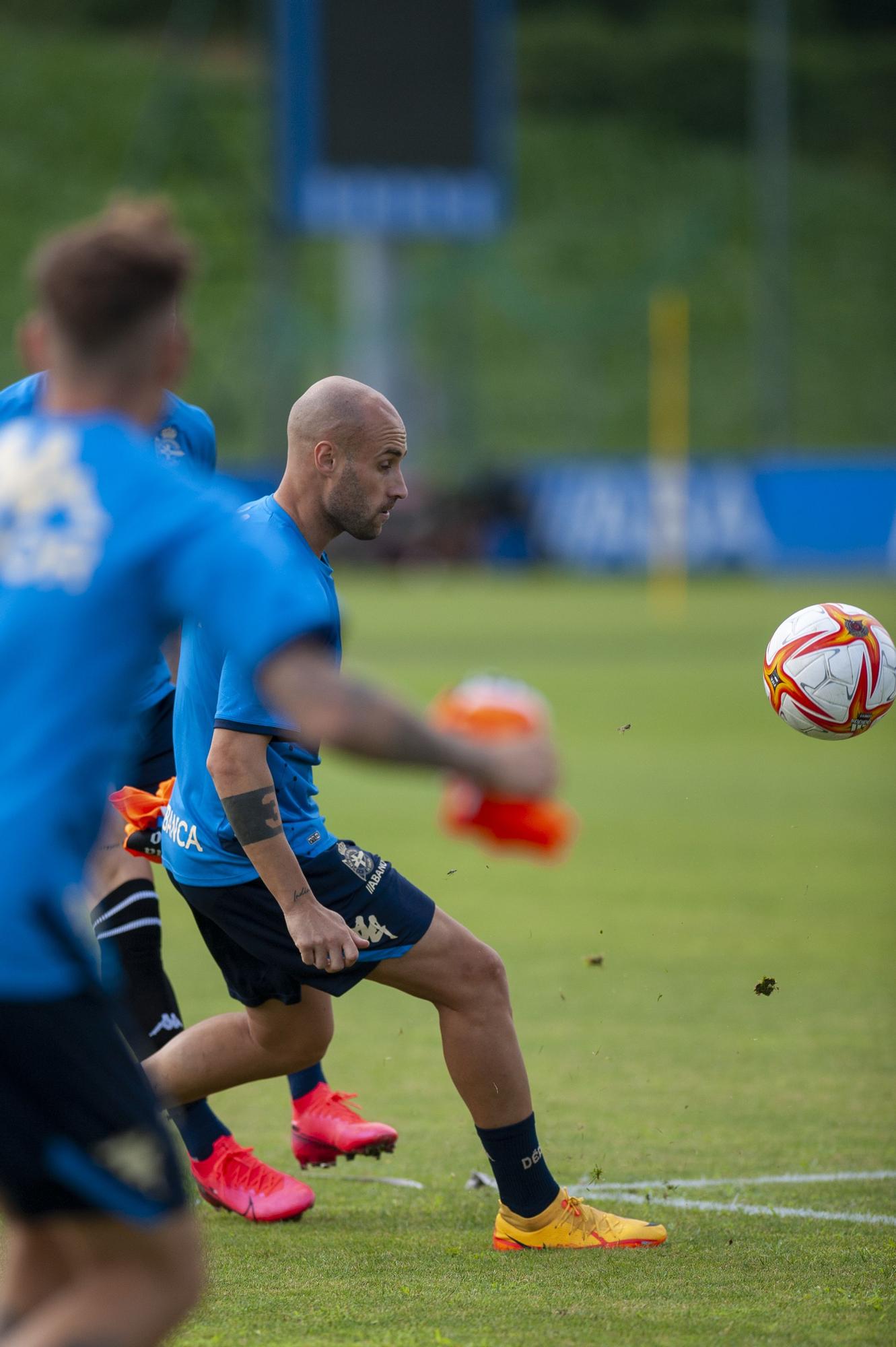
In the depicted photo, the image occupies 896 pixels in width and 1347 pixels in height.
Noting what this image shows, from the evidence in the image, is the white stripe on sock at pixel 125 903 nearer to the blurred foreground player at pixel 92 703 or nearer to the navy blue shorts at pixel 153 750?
the navy blue shorts at pixel 153 750

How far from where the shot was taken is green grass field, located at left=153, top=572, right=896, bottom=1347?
4.22 meters

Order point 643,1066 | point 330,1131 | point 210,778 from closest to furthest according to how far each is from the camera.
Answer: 1. point 210,778
2. point 330,1131
3. point 643,1066

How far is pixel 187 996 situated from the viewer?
7.76 metres

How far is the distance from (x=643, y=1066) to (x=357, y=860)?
2529mm

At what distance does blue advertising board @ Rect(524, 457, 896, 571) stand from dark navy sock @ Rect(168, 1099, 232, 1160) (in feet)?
94.7

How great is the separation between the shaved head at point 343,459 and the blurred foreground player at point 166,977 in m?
0.73

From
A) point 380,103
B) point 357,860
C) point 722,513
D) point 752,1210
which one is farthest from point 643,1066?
point 722,513

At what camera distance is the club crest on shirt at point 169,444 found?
545 centimetres

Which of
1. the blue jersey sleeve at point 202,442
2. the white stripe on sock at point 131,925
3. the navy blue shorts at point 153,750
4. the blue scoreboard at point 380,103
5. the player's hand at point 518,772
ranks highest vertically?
the player's hand at point 518,772

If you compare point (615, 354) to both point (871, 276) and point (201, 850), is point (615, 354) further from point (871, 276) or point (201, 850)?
point (201, 850)

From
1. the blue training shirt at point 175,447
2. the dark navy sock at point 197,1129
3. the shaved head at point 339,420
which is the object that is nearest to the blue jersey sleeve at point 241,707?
the shaved head at point 339,420

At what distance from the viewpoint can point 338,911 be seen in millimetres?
4480

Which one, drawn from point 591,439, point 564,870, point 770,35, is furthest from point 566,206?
point 564,870

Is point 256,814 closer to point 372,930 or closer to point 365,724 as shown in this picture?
point 372,930
